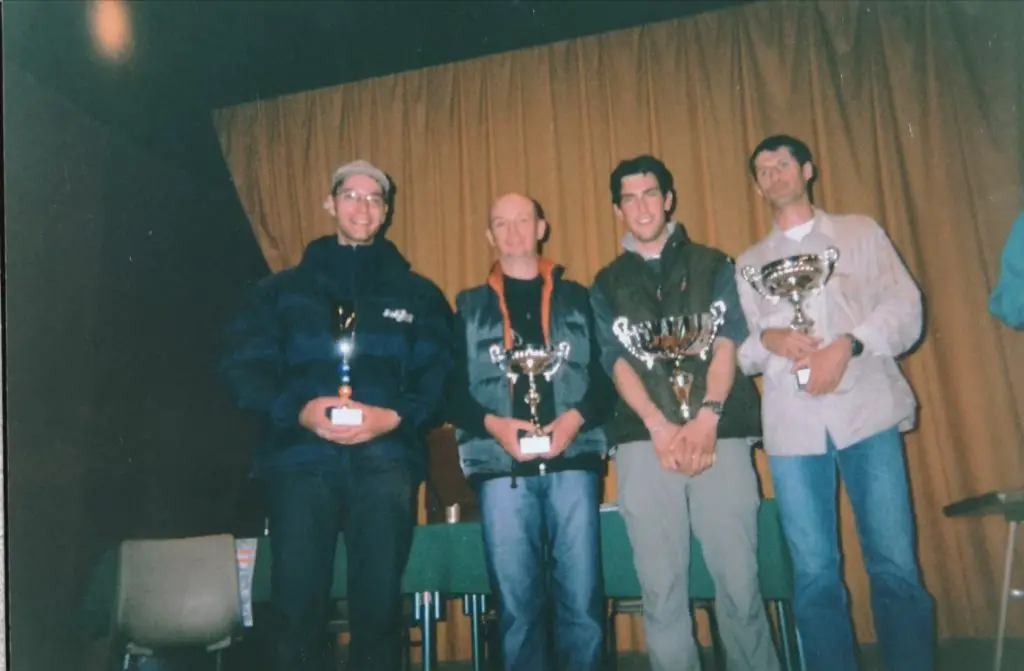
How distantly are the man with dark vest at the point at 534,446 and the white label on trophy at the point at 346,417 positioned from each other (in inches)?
11.5

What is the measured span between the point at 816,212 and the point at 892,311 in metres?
0.38

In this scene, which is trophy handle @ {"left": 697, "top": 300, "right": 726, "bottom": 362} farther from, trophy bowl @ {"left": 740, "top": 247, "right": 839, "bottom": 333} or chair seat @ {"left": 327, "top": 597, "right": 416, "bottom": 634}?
chair seat @ {"left": 327, "top": 597, "right": 416, "bottom": 634}

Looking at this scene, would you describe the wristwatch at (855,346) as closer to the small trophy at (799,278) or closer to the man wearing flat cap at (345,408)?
the small trophy at (799,278)

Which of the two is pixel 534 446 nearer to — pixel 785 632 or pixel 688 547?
pixel 688 547

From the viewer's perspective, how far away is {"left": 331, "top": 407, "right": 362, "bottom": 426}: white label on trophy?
6.25 feet

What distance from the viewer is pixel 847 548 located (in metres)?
2.98

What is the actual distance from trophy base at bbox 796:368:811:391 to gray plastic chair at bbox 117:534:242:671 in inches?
70.0

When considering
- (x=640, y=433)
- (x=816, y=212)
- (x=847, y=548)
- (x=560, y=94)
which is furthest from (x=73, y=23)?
(x=847, y=548)

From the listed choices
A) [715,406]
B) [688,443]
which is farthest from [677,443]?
[715,406]

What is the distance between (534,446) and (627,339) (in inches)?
17.1

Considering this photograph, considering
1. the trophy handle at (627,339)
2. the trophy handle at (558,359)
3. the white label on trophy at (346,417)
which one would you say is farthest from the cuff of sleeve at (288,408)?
the trophy handle at (627,339)

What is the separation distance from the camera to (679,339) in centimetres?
205

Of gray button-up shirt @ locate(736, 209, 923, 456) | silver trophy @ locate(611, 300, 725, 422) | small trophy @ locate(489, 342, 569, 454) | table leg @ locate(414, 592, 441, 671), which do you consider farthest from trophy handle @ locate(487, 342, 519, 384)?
table leg @ locate(414, 592, 441, 671)

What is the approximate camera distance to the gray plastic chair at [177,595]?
221 cm
